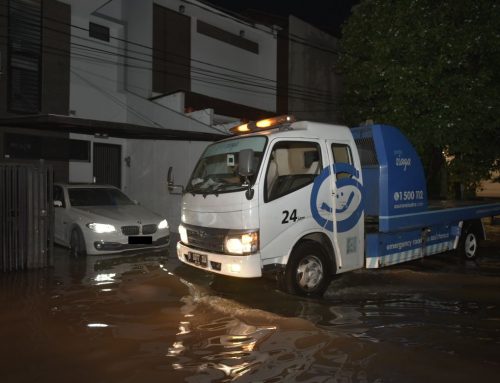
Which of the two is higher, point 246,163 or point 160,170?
point 160,170

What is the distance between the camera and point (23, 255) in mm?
8578

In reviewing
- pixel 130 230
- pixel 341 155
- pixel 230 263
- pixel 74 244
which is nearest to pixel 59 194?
pixel 74 244

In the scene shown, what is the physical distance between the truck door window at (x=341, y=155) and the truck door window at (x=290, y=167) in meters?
0.35

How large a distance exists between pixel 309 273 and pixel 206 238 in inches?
61.3

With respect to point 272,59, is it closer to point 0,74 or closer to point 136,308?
point 0,74

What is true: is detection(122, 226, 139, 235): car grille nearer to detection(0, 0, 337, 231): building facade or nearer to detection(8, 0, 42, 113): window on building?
detection(0, 0, 337, 231): building facade

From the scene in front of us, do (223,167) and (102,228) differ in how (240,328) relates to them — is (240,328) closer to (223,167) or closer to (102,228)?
(223,167)

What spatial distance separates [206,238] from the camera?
263 inches

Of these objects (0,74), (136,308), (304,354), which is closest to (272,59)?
(0,74)

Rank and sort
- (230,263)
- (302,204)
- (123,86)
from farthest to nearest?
(123,86) < (302,204) < (230,263)

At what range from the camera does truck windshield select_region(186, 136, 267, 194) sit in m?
6.45

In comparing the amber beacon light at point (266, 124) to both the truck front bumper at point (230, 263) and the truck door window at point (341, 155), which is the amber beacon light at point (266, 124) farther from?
the truck front bumper at point (230, 263)

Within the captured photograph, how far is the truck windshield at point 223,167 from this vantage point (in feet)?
21.1

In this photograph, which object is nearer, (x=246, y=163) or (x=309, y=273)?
(x=246, y=163)
